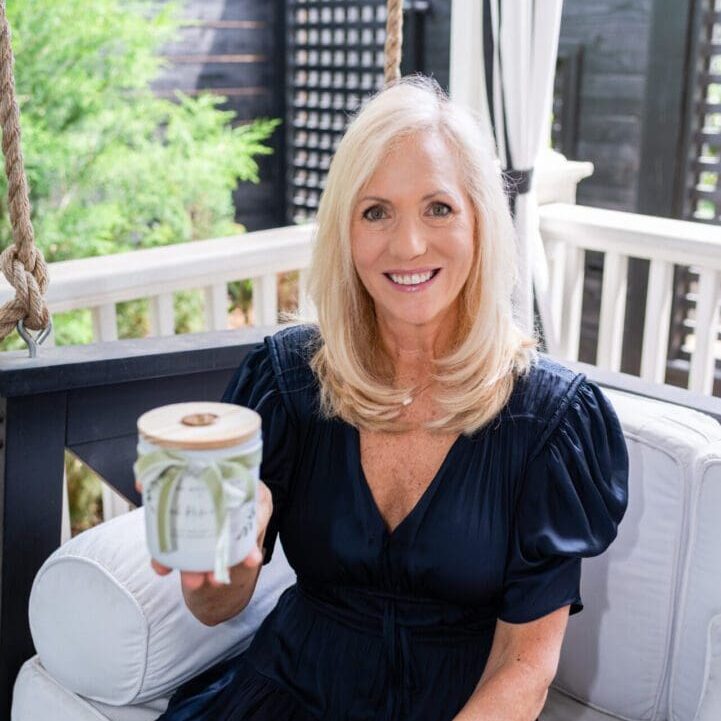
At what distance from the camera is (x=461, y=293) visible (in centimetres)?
152

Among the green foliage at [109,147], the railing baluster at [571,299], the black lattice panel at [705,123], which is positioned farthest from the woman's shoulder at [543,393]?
the green foliage at [109,147]

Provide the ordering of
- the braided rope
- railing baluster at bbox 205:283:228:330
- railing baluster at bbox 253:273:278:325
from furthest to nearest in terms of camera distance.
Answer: railing baluster at bbox 253:273:278:325 < railing baluster at bbox 205:283:228:330 < the braided rope

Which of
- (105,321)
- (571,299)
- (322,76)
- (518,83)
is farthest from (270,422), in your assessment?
(322,76)

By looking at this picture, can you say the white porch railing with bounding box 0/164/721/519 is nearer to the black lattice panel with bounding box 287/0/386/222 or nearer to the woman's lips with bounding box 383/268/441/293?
the woman's lips with bounding box 383/268/441/293

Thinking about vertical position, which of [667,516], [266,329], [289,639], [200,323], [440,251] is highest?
[440,251]

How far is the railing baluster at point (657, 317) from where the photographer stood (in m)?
2.84

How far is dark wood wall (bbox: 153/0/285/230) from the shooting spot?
6.04 m

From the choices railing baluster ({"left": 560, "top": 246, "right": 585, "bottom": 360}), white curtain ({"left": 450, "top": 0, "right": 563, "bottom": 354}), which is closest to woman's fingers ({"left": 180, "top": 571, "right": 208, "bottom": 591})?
white curtain ({"left": 450, "top": 0, "right": 563, "bottom": 354})

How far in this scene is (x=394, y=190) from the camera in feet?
4.65

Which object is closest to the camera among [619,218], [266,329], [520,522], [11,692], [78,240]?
[520,522]

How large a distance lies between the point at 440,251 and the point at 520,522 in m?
0.38

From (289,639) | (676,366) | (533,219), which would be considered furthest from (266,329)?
(676,366)

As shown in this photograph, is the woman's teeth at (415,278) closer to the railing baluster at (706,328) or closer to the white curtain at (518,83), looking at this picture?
the white curtain at (518,83)

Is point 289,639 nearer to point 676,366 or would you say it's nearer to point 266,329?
point 266,329
